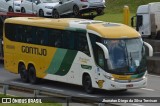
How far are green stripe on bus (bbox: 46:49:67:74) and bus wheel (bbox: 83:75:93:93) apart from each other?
199 cm

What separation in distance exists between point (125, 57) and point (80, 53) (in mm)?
2204

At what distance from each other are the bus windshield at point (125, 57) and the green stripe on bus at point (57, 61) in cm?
313

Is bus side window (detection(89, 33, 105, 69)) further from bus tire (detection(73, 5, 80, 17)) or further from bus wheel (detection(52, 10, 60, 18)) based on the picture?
bus wheel (detection(52, 10, 60, 18))

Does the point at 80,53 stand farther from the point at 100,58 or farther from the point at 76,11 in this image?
the point at 76,11

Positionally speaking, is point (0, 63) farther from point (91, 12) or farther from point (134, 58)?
point (134, 58)

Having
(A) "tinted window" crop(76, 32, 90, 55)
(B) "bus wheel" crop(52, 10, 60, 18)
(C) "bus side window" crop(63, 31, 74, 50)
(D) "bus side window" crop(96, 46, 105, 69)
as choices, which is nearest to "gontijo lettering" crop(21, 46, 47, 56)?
(C) "bus side window" crop(63, 31, 74, 50)

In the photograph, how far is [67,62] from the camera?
26328 mm

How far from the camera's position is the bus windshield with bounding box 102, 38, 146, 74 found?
23844mm

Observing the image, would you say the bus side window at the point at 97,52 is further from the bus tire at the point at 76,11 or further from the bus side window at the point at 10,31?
the bus tire at the point at 76,11

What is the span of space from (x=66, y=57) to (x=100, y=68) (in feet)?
9.05

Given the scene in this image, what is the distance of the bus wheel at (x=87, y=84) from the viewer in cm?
2462

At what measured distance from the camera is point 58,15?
45156 millimetres

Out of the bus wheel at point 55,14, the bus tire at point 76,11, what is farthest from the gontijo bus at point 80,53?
the bus wheel at point 55,14

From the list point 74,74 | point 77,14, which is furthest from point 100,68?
point 77,14
